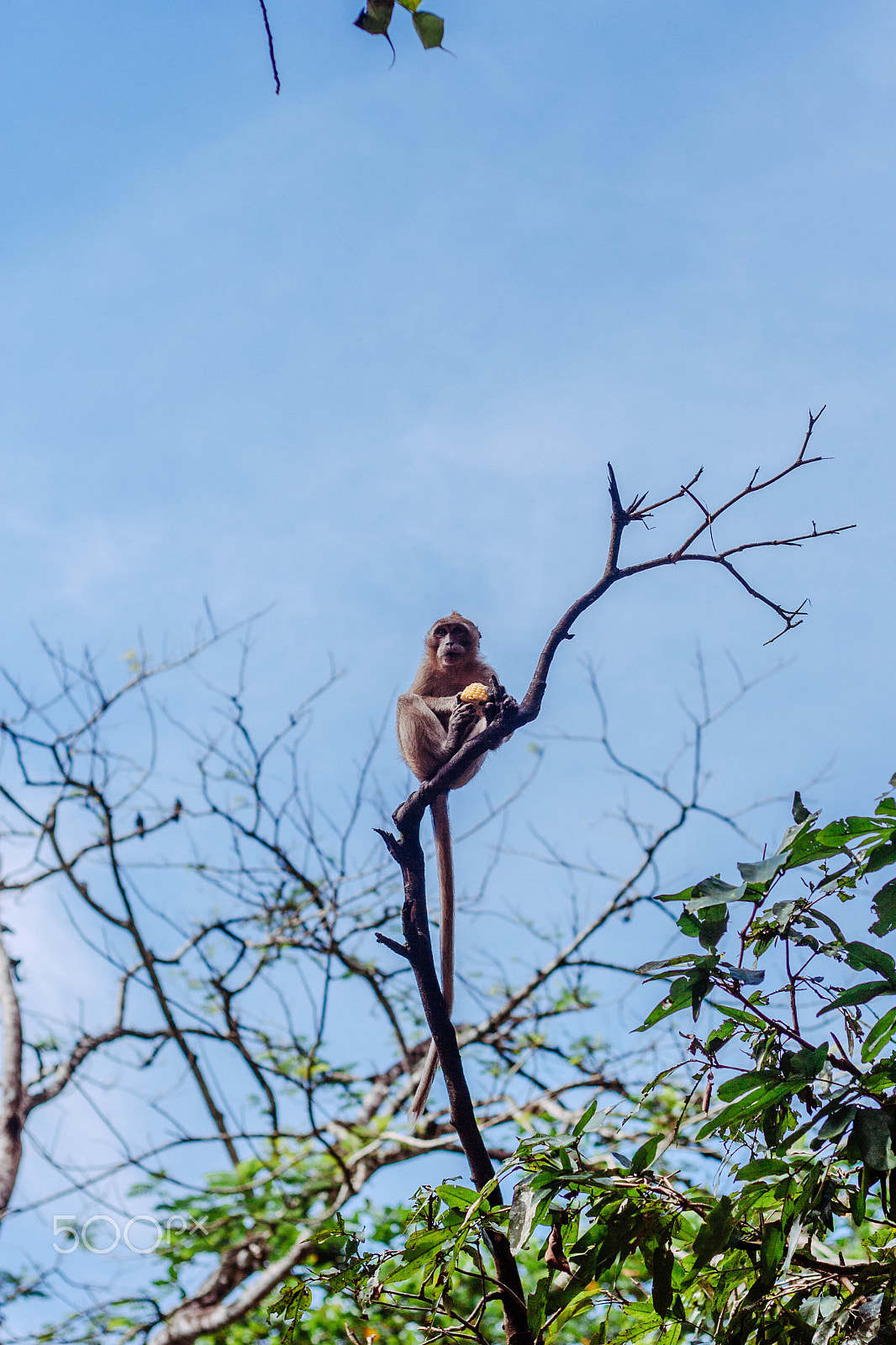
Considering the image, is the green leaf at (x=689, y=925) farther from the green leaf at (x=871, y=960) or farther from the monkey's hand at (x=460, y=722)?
the monkey's hand at (x=460, y=722)

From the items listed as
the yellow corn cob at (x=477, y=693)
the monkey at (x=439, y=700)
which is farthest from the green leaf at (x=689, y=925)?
the monkey at (x=439, y=700)

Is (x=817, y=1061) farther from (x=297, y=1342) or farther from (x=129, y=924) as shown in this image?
(x=129, y=924)

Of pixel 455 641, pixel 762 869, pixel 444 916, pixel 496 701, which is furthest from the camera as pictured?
pixel 455 641

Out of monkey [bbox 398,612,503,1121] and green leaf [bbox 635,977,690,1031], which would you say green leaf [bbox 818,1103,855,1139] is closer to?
green leaf [bbox 635,977,690,1031]

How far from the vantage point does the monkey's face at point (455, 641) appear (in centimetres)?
486

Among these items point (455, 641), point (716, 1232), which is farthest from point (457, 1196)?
point (455, 641)

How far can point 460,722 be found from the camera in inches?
141

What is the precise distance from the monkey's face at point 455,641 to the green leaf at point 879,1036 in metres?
3.21

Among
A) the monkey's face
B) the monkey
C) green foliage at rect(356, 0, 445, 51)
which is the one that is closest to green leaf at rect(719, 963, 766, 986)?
green foliage at rect(356, 0, 445, 51)

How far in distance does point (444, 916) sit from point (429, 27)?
9.62 ft

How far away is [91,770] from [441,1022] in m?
6.98

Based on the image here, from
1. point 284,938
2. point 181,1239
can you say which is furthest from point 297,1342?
point 284,938

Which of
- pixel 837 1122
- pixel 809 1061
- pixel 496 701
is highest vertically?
pixel 496 701

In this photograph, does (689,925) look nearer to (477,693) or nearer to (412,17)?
(477,693)
